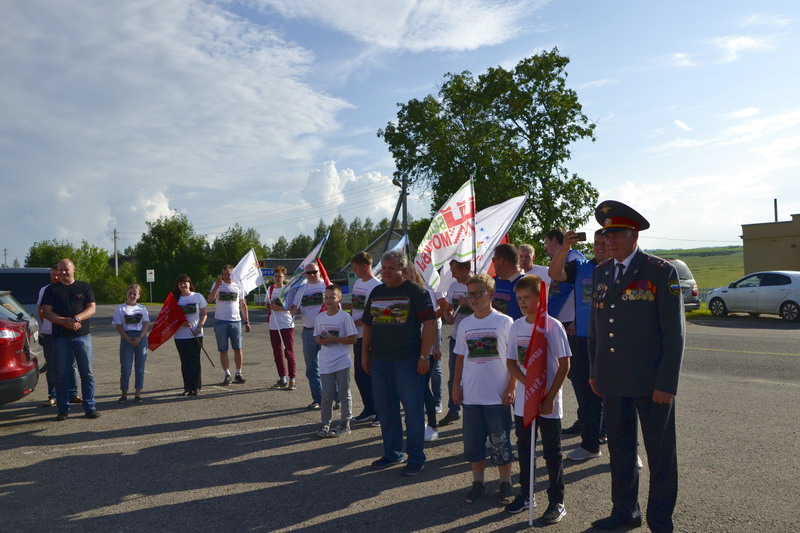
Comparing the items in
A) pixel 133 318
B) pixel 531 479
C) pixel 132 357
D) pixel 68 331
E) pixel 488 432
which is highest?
pixel 133 318

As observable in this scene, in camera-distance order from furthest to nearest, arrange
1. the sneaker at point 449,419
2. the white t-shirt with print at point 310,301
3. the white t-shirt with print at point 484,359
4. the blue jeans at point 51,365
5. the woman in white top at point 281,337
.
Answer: the woman in white top at point 281,337
the white t-shirt with print at point 310,301
the blue jeans at point 51,365
the sneaker at point 449,419
the white t-shirt with print at point 484,359

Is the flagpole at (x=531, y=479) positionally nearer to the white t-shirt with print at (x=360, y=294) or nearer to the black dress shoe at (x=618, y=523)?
the black dress shoe at (x=618, y=523)

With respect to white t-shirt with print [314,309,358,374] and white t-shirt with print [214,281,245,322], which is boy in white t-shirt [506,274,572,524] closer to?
white t-shirt with print [314,309,358,374]

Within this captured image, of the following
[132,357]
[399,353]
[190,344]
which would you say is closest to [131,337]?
[132,357]

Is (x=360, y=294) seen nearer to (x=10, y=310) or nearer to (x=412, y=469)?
(x=412, y=469)

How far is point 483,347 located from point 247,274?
23.9ft

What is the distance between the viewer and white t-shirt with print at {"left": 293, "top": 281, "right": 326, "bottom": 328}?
8.68 metres

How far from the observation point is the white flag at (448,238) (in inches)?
305

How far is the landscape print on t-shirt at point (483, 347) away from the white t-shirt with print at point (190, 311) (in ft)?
19.4

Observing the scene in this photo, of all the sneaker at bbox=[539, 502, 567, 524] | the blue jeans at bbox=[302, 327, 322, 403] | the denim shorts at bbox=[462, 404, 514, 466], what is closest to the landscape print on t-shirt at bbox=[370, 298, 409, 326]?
the denim shorts at bbox=[462, 404, 514, 466]

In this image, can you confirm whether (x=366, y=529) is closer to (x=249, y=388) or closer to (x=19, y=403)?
(x=249, y=388)

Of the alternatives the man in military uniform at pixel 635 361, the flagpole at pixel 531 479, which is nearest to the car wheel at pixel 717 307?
the man in military uniform at pixel 635 361

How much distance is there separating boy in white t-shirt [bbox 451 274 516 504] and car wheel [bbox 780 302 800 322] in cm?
1708

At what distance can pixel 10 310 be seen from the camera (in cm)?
Answer: 840
